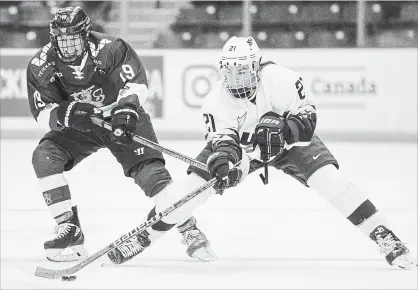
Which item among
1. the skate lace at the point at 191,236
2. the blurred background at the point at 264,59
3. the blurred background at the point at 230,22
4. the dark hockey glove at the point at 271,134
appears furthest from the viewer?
the blurred background at the point at 230,22

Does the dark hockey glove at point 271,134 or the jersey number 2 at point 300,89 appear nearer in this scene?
the dark hockey glove at point 271,134

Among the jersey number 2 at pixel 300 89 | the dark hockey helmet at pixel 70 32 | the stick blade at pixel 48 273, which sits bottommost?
the stick blade at pixel 48 273

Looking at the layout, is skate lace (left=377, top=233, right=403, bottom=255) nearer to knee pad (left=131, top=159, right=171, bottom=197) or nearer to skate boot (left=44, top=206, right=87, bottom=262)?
knee pad (left=131, top=159, right=171, bottom=197)

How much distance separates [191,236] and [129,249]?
39 centimetres

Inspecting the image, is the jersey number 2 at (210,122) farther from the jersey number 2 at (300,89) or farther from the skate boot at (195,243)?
→ the skate boot at (195,243)

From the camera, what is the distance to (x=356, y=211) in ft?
12.8

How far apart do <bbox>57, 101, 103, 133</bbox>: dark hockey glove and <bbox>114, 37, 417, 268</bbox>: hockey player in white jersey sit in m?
0.48

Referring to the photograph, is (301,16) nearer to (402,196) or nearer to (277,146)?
(402,196)

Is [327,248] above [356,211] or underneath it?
underneath

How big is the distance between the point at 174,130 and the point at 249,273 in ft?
14.8

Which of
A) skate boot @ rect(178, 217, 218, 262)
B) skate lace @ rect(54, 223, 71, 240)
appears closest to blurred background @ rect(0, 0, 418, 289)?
skate boot @ rect(178, 217, 218, 262)

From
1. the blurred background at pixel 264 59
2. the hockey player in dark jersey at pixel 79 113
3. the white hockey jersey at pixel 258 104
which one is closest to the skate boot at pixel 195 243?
the hockey player in dark jersey at pixel 79 113

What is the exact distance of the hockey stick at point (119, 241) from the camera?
3.80 m

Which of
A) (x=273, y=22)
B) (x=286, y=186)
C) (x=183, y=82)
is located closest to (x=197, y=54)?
(x=183, y=82)
